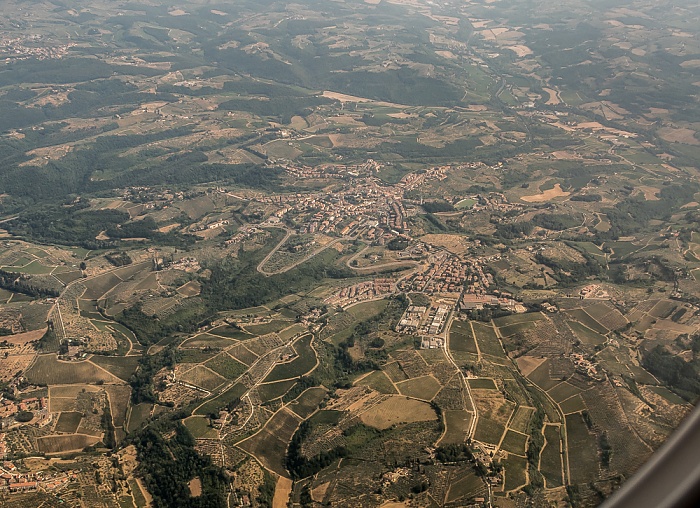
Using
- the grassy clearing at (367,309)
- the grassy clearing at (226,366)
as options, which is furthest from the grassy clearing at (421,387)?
the grassy clearing at (226,366)

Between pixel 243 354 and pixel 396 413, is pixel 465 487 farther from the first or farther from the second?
pixel 243 354

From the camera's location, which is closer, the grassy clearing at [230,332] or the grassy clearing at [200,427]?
the grassy clearing at [200,427]

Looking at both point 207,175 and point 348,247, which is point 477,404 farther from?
point 207,175

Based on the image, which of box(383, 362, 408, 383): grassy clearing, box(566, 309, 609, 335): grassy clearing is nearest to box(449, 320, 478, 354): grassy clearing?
box(383, 362, 408, 383): grassy clearing

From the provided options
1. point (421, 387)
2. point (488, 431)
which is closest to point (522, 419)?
point (488, 431)

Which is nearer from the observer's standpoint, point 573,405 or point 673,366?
point 573,405

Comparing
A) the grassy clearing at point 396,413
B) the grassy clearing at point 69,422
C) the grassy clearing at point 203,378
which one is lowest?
the grassy clearing at point 69,422

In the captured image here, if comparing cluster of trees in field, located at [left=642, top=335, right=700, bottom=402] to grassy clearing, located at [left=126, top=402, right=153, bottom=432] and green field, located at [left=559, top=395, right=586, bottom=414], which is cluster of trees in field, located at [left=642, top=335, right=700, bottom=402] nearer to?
green field, located at [left=559, top=395, right=586, bottom=414]

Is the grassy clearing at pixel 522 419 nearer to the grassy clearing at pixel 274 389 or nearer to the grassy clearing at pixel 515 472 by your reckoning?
the grassy clearing at pixel 515 472
